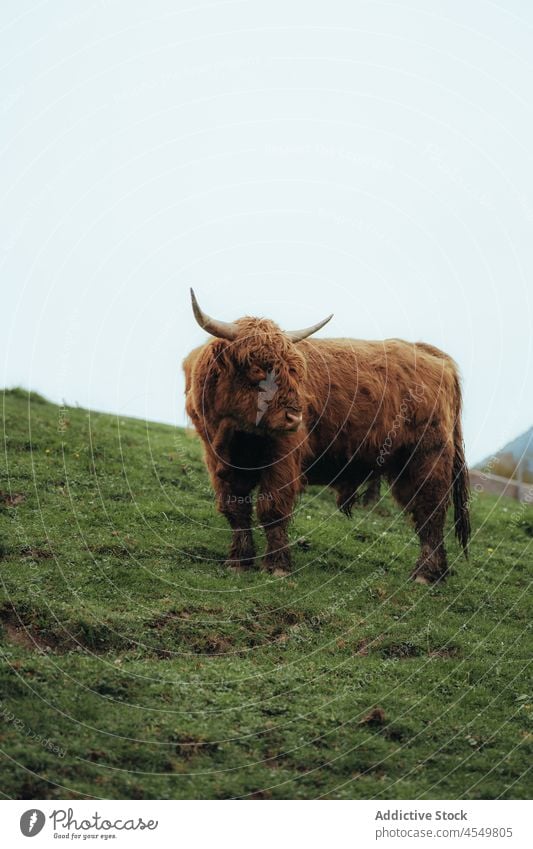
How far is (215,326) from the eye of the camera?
10672 mm

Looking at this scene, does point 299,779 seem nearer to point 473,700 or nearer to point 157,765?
point 157,765

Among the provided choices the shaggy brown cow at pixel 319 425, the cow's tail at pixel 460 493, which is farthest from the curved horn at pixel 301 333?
the cow's tail at pixel 460 493

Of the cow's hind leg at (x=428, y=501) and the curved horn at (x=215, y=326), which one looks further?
the cow's hind leg at (x=428, y=501)

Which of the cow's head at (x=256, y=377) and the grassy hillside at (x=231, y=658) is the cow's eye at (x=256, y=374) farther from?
the grassy hillside at (x=231, y=658)

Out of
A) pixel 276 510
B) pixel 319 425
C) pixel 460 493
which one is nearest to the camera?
pixel 276 510

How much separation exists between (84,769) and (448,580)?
6353mm

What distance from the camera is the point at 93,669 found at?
8523 millimetres

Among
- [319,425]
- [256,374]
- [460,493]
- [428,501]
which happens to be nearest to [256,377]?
[256,374]

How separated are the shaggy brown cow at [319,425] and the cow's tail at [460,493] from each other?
0.01 meters

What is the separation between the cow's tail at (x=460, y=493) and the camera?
42.9 feet

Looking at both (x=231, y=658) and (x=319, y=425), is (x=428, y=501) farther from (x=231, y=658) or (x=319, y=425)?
(x=231, y=658)

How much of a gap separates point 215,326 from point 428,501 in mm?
3724

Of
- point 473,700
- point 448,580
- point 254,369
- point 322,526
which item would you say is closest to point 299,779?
point 473,700
